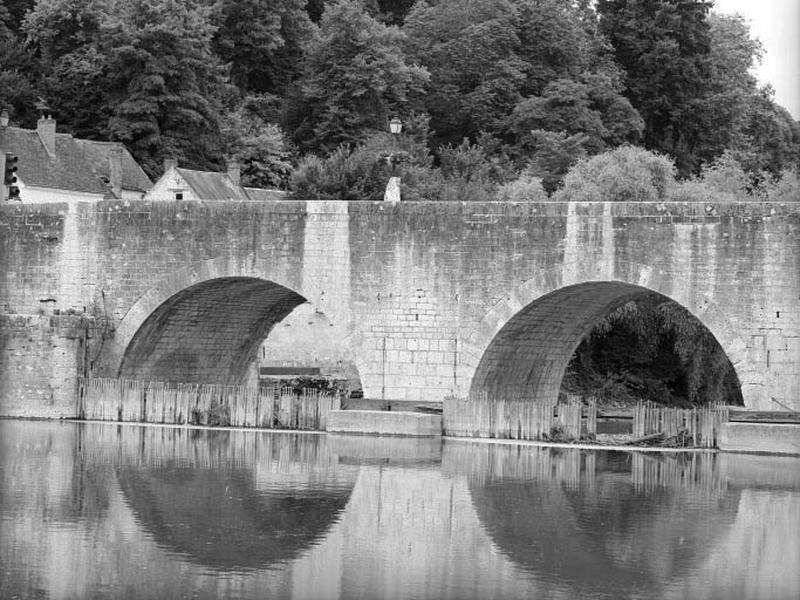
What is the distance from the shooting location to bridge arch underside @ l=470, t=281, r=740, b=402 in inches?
1204

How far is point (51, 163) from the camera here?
171 feet

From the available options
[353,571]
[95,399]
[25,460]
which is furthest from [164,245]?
[353,571]

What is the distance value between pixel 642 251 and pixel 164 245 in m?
9.15

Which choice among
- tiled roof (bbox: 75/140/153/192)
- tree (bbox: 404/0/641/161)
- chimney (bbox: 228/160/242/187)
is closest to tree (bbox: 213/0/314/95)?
tree (bbox: 404/0/641/161)

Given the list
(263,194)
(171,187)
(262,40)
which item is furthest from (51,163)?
(262,40)

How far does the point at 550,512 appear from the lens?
68.7ft

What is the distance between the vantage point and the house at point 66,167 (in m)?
50.6

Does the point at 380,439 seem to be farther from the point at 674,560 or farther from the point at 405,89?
the point at 405,89

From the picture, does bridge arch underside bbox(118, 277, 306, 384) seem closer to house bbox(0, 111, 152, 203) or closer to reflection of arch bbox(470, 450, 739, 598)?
reflection of arch bbox(470, 450, 739, 598)

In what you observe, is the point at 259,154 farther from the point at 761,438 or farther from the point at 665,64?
the point at 761,438

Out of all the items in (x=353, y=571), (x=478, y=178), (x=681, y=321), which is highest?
(x=478, y=178)

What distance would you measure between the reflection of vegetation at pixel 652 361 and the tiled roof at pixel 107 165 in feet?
62.5

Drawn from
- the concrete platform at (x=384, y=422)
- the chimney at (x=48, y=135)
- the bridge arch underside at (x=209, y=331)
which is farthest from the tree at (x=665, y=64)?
the concrete platform at (x=384, y=422)

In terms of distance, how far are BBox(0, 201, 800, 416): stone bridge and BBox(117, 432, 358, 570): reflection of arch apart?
5399 millimetres
